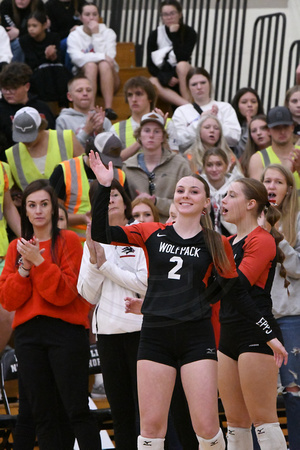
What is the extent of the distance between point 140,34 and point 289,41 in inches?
89.2

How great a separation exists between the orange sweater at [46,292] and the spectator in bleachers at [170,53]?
4.49 metres

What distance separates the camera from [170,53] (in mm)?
9594

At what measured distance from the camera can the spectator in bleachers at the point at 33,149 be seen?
712cm

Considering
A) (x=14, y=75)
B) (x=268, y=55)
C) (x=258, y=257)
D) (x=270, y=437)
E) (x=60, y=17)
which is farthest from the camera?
(x=268, y=55)

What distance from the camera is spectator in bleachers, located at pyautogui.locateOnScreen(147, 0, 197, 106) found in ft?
31.2

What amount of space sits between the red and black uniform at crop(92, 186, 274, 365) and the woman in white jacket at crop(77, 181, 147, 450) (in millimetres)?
515

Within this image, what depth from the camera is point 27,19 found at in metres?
9.55

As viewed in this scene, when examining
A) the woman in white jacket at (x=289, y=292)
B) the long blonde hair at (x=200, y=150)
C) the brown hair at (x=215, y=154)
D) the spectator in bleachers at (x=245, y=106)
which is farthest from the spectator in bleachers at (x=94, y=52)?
the woman in white jacket at (x=289, y=292)

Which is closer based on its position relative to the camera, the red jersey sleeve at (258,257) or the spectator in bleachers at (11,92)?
the red jersey sleeve at (258,257)

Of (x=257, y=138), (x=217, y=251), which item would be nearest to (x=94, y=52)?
(x=257, y=138)

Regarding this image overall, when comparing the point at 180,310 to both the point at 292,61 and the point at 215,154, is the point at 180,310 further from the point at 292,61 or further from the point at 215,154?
the point at 292,61

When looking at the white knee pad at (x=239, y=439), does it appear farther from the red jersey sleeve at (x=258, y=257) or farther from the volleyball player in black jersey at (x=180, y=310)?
the red jersey sleeve at (x=258, y=257)

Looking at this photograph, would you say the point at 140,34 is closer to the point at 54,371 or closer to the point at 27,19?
the point at 27,19

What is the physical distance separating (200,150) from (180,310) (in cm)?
335
